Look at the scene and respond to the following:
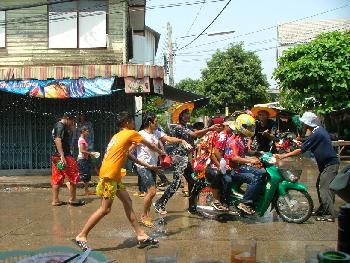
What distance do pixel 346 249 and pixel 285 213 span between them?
541 cm

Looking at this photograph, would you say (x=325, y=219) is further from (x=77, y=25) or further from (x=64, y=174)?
(x=77, y=25)

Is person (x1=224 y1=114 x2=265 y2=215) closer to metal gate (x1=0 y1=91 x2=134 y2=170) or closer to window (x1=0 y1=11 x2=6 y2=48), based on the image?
metal gate (x1=0 y1=91 x2=134 y2=170)

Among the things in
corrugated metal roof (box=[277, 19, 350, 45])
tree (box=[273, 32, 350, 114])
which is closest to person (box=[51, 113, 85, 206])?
tree (box=[273, 32, 350, 114])

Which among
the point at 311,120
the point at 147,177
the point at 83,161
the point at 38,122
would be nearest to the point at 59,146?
the point at 83,161

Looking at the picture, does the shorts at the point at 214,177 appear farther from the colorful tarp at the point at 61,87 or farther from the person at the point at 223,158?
the colorful tarp at the point at 61,87

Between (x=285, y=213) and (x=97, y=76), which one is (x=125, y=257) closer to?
(x=285, y=213)

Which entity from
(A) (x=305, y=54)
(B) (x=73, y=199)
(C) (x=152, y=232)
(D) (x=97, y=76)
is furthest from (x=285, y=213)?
(A) (x=305, y=54)

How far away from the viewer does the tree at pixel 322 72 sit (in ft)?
61.1

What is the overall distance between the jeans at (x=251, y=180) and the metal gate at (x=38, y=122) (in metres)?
6.96

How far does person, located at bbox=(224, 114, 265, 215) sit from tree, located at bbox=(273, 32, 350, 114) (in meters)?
12.5

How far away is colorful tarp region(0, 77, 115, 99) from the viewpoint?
12.1 metres

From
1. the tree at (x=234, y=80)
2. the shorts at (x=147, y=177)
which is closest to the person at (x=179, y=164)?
the shorts at (x=147, y=177)

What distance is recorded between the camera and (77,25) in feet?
45.2

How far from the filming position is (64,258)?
2605 mm
